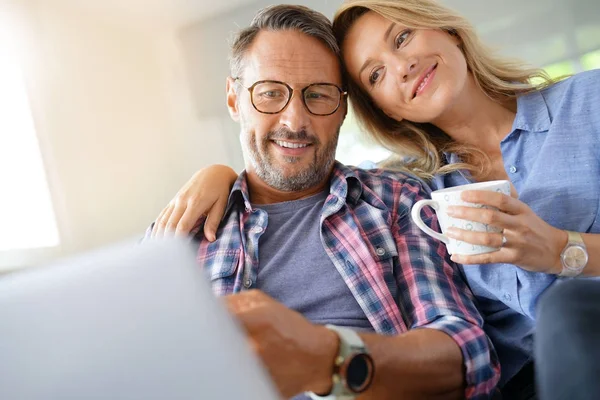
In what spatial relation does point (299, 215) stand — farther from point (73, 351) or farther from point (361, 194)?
point (73, 351)

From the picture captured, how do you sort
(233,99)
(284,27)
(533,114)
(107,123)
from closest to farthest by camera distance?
(533,114) < (284,27) < (233,99) < (107,123)

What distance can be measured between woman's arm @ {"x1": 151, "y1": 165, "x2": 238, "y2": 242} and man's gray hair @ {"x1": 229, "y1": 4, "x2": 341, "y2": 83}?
297 millimetres

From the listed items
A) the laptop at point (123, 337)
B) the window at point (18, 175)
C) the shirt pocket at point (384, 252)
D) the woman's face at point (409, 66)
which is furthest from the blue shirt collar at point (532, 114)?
the window at point (18, 175)

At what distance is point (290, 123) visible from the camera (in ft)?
4.05

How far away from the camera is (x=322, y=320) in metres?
1.06

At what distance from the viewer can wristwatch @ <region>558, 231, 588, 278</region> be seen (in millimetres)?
961

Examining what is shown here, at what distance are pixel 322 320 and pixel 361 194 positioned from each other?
32 cm

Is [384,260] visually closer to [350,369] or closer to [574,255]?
[574,255]

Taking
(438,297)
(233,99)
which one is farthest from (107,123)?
(438,297)

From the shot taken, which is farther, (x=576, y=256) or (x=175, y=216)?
(x=175, y=216)

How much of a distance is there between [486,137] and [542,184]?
25 centimetres

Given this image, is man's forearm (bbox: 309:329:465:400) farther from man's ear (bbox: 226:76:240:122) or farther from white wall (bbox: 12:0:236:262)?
white wall (bbox: 12:0:236:262)

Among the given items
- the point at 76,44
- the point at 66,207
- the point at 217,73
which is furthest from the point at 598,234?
the point at 76,44

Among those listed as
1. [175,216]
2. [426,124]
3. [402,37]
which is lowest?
[175,216]
